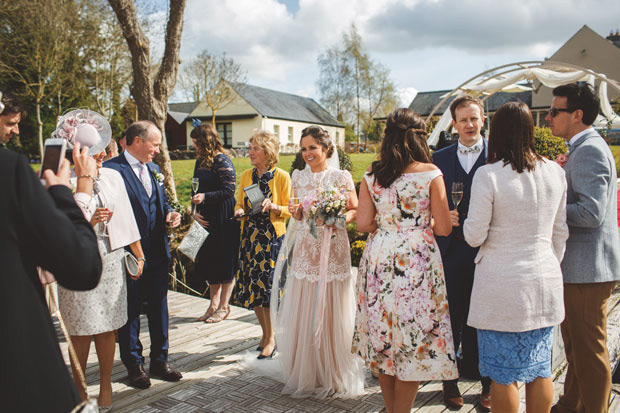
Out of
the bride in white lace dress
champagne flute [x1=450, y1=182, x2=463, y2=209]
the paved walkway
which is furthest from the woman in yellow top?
champagne flute [x1=450, y1=182, x2=463, y2=209]

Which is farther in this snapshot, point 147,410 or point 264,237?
point 264,237

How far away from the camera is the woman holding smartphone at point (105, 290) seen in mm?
3092

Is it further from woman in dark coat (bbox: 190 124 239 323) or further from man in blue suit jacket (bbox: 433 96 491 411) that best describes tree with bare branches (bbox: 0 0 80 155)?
man in blue suit jacket (bbox: 433 96 491 411)

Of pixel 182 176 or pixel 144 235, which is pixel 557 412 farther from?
pixel 182 176

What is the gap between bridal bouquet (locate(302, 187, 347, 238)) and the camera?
134 inches

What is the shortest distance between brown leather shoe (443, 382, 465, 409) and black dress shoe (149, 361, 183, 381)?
7.29 ft

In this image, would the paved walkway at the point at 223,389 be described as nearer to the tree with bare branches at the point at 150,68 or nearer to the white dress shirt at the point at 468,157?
the white dress shirt at the point at 468,157

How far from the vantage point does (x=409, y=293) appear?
2768 mm

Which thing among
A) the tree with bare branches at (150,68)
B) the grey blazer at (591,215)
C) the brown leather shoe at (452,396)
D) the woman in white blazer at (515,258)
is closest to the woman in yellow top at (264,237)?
the brown leather shoe at (452,396)

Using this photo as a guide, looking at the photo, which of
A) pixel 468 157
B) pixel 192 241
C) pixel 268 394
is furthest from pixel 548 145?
pixel 268 394

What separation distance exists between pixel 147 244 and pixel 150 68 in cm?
585

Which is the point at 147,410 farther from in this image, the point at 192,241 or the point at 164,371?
the point at 192,241

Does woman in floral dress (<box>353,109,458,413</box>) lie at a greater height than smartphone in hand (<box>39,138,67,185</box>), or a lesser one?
lesser
